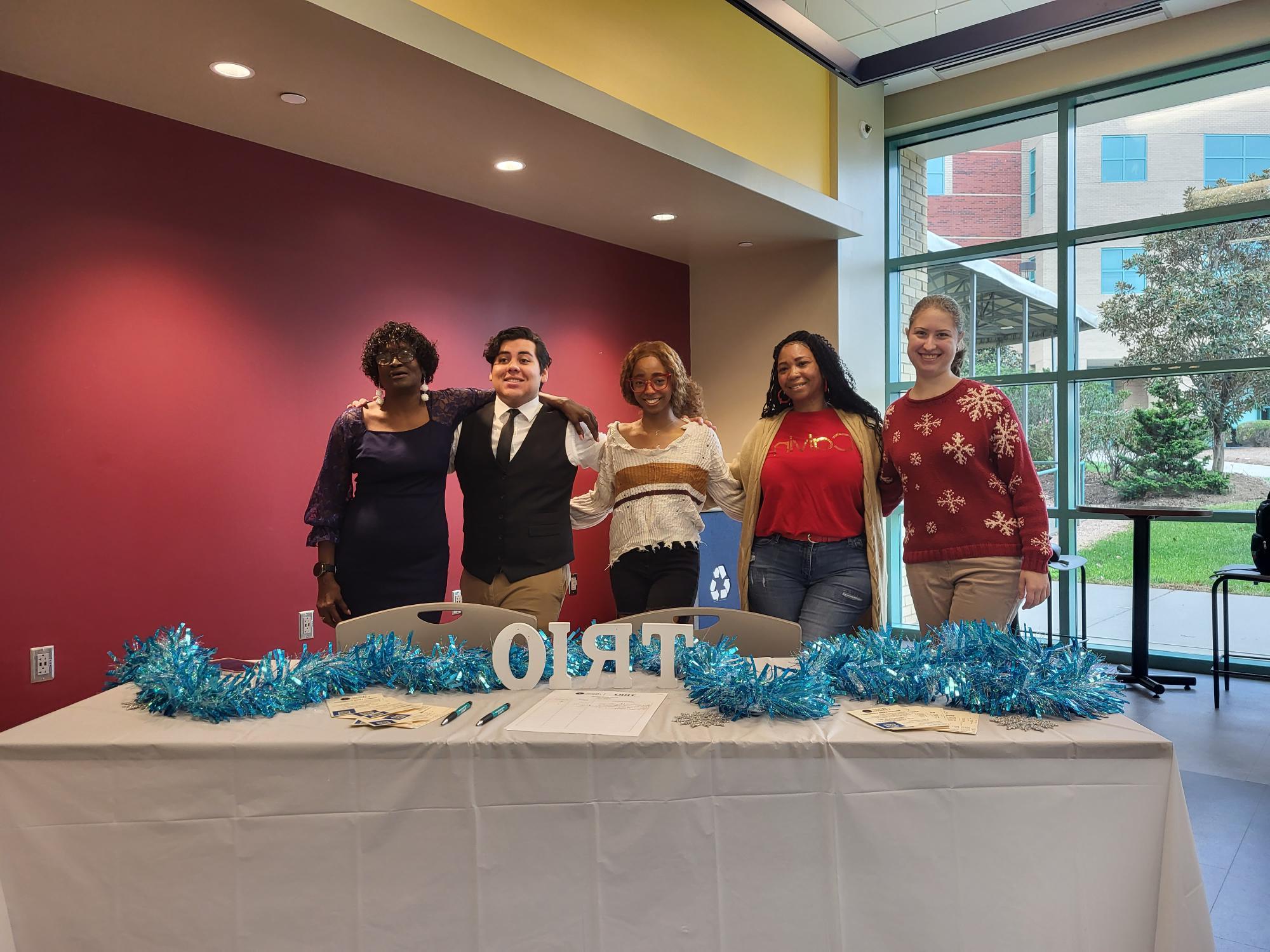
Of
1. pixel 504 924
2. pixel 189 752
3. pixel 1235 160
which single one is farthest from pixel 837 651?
pixel 1235 160

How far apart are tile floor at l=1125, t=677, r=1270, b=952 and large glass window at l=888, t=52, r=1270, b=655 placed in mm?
909

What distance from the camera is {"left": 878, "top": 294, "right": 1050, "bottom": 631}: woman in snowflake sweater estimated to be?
247 centimetres

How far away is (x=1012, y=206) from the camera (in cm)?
580

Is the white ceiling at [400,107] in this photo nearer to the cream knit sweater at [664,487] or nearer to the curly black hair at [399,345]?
the curly black hair at [399,345]

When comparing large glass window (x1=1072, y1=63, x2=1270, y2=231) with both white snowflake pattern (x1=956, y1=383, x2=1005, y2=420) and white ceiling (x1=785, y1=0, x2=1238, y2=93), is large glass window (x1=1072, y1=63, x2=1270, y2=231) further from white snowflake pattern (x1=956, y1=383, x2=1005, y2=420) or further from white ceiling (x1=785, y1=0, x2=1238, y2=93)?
white snowflake pattern (x1=956, y1=383, x2=1005, y2=420)

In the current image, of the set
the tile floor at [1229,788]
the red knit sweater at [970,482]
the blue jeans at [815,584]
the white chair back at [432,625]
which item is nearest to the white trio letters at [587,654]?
the white chair back at [432,625]

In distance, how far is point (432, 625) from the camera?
2061 millimetres

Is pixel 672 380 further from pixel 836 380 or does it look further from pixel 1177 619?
pixel 1177 619

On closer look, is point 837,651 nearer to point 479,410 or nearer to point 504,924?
point 504,924

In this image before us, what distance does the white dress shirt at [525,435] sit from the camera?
2.85 meters

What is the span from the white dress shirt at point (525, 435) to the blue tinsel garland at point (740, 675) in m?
1.13

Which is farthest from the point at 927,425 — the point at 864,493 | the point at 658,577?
the point at 658,577

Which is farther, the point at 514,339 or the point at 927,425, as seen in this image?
the point at 514,339

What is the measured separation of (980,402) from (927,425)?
16 cm
